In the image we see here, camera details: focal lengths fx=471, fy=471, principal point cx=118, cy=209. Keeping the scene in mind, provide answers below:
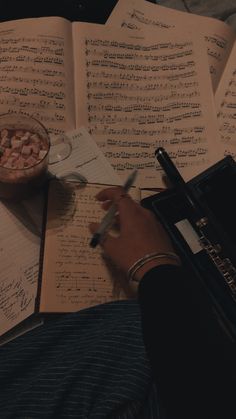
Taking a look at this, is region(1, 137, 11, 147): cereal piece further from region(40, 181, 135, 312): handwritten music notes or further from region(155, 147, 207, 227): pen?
region(155, 147, 207, 227): pen

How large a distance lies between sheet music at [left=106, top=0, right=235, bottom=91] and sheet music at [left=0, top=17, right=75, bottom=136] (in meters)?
0.12

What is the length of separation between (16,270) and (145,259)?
7.8 inches

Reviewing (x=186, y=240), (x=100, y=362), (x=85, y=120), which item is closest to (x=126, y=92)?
(x=85, y=120)

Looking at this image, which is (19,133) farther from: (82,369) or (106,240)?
(82,369)

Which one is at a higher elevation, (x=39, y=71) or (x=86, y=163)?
(x=39, y=71)

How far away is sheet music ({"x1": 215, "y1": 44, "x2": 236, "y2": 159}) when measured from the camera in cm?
87

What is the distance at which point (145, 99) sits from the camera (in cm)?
88

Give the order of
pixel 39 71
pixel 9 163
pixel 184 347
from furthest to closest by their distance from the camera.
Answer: pixel 39 71, pixel 9 163, pixel 184 347

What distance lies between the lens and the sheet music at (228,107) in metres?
0.87

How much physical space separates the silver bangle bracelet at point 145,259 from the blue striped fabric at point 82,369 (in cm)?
5

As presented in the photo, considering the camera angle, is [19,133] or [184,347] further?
[19,133]

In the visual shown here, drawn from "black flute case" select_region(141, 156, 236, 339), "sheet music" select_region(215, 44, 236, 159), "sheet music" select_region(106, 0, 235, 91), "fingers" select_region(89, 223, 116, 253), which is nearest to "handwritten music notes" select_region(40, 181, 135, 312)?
"fingers" select_region(89, 223, 116, 253)

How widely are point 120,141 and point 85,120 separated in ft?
0.24

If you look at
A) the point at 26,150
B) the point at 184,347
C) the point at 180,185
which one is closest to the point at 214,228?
the point at 180,185
